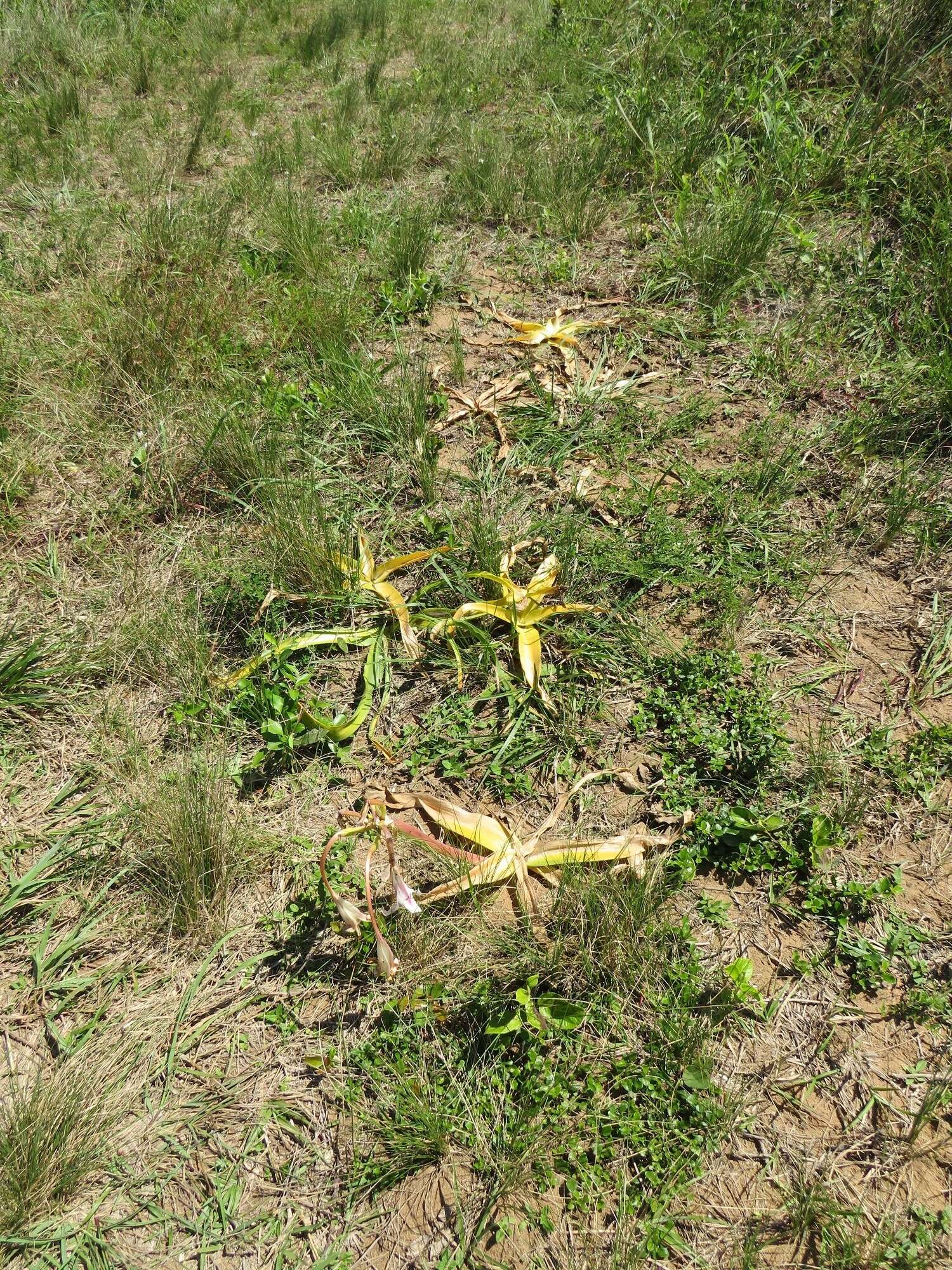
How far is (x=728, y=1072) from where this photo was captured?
1770 millimetres

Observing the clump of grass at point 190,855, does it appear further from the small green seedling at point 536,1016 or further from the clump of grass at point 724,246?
the clump of grass at point 724,246

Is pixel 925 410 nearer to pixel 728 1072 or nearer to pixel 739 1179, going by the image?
pixel 728 1072

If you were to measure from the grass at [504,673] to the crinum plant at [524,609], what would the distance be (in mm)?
47

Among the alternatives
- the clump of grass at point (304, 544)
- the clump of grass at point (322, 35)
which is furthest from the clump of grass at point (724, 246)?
the clump of grass at point (322, 35)

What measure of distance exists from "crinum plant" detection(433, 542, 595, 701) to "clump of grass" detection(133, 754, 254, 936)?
78 centimetres

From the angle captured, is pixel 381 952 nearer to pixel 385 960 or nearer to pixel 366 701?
pixel 385 960

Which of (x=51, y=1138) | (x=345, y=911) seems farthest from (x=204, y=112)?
(x=51, y=1138)

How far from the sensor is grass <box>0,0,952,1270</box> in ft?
5.54

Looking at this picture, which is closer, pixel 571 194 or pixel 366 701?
pixel 366 701

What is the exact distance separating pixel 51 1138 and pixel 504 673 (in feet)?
4.74

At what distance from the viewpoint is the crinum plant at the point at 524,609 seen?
7.99 feet

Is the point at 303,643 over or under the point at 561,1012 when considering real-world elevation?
over

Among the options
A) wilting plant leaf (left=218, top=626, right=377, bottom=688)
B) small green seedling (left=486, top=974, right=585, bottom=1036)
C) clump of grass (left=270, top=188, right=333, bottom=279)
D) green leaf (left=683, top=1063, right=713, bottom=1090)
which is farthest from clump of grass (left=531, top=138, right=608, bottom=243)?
green leaf (left=683, top=1063, right=713, bottom=1090)

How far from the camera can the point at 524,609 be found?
2500mm
